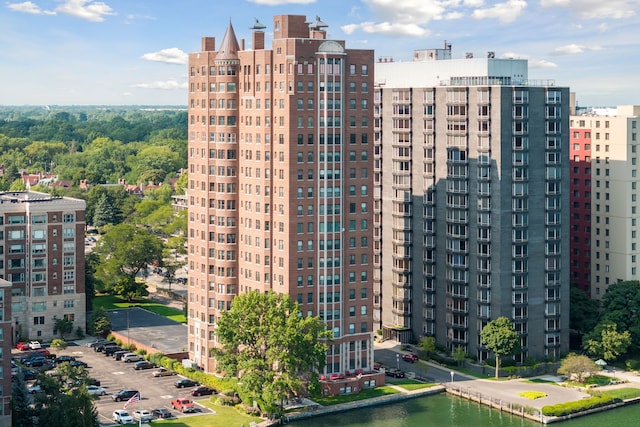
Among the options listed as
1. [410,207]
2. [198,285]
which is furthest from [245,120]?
[410,207]

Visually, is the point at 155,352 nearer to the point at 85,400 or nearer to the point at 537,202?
the point at 85,400

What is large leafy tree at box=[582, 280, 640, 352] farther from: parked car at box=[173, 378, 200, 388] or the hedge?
parked car at box=[173, 378, 200, 388]

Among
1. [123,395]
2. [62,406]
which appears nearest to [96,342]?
[123,395]

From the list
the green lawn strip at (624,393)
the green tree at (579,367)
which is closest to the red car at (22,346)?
Result: the green tree at (579,367)

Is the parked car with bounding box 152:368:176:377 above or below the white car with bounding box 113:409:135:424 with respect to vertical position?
above

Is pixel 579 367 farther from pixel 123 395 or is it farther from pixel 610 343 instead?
pixel 123 395

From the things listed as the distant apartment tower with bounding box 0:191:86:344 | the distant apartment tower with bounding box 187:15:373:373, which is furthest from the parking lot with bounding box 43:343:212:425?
the distant apartment tower with bounding box 0:191:86:344
